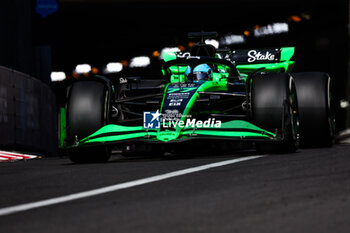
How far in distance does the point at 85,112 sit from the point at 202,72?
80.2 inches

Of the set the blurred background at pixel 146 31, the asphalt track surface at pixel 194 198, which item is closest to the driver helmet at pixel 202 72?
the asphalt track surface at pixel 194 198

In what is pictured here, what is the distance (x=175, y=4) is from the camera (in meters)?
28.0

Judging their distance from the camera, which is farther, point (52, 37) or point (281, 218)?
point (52, 37)

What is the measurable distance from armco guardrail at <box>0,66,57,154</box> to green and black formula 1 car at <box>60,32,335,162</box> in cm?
410

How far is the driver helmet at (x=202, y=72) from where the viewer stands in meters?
12.2

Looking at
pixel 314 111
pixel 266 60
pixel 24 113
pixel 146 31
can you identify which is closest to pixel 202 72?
pixel 314 111

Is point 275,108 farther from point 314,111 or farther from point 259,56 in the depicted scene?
point 259,56

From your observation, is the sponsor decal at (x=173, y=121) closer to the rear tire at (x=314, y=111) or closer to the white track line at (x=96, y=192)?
the white track line at (x=96, y=192)

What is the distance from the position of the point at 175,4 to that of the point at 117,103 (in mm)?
16665

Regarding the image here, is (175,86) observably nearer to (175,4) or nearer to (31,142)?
(31,142)

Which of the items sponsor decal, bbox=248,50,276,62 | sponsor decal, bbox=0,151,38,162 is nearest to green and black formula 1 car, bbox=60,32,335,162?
sponsor decal, bbox=248,50,276,62

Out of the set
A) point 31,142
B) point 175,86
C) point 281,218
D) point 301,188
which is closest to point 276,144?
point 175,86

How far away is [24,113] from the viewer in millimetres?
17328

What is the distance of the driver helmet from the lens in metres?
12.2
